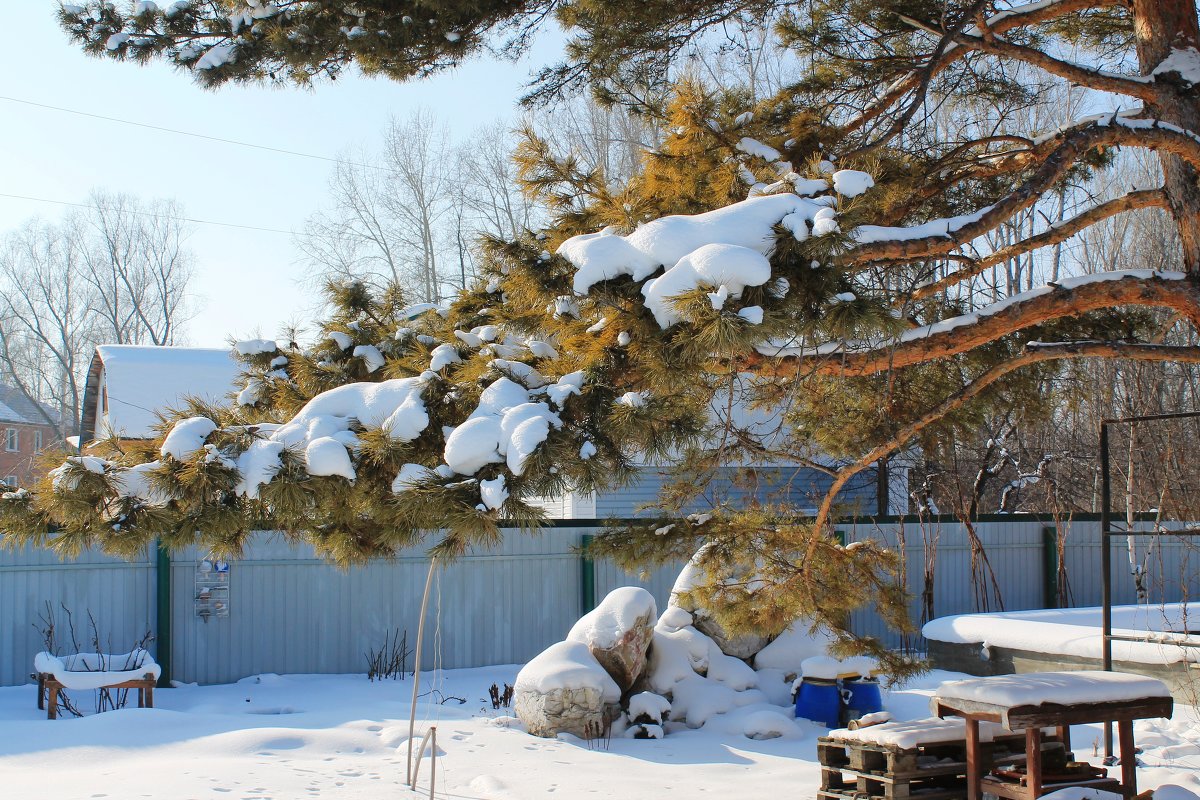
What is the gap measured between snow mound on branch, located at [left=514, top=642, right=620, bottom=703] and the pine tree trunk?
16.6 feet

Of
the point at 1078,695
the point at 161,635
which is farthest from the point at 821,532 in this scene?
the point at 161,635

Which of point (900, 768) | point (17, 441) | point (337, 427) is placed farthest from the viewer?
point (17, 441)

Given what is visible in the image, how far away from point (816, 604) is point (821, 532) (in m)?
0.39

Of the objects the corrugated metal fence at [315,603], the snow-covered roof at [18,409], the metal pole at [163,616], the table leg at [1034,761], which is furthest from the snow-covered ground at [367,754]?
the snow-covered roof at [18,409]

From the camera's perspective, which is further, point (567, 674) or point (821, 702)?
point (821, 702)

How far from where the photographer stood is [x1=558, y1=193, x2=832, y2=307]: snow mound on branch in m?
3.33

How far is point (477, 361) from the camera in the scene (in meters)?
3.90

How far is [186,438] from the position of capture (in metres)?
3.53

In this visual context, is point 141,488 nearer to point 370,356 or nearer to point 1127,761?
point 370,356

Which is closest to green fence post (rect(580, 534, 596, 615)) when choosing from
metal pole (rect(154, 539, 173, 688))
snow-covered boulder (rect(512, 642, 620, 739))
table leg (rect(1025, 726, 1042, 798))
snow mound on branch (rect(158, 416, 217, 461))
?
snow-covered boulder (rect(512, 642, 620, 739))

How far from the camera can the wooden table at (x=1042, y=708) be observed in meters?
5.07

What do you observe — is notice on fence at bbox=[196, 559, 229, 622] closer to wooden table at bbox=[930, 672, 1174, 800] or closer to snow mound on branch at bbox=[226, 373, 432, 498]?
snow mound on branch at bbox=[226, 373, 432, 498]

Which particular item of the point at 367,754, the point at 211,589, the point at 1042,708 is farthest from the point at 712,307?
the point at 211,589

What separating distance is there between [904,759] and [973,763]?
360mm
